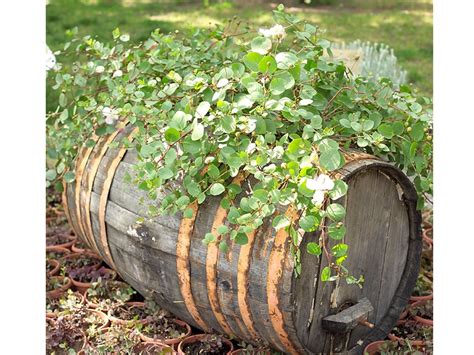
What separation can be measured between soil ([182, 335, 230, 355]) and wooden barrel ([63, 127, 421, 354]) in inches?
2.0

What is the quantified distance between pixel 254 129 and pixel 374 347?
0.96 m

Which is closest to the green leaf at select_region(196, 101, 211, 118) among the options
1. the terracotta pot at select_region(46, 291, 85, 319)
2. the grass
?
the terracotta pot at select_region(46, 291, 85, 319)

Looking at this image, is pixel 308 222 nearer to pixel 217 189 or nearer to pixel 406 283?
pixel 217 189

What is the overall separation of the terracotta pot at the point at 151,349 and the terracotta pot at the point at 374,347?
→ 67cm

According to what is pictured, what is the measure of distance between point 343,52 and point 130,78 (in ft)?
8.00

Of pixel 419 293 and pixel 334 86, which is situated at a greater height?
pixel 334 86

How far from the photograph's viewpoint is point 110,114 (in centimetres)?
257

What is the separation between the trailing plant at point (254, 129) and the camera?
1.93 meters

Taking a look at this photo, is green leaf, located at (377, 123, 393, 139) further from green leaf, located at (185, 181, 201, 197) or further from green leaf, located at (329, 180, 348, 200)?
green leaf, located at (185, 181, 201, 197)

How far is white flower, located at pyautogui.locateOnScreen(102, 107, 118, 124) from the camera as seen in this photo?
2.54 metres

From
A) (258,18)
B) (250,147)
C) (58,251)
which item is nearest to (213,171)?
(250,147)

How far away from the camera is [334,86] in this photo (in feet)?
7.93

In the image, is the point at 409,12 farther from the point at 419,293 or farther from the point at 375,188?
the point at 375,188
